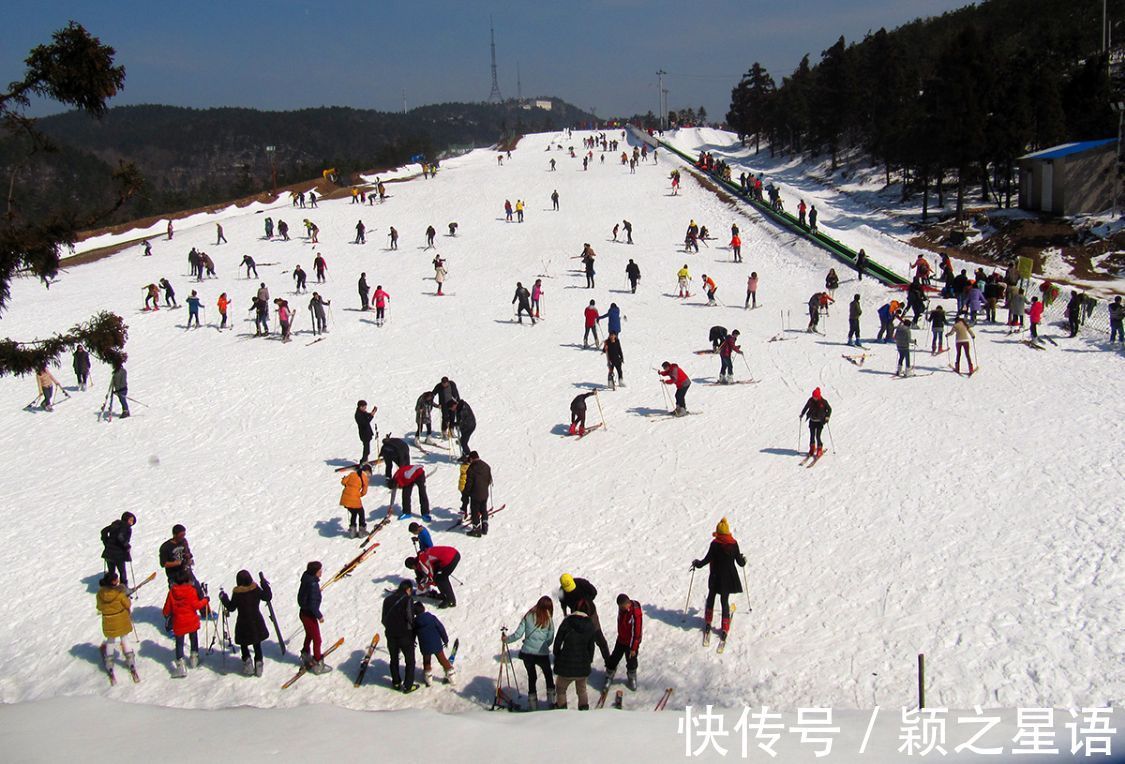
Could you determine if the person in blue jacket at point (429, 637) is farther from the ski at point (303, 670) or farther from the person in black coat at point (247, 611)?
the person in black coat at point (247, 611)

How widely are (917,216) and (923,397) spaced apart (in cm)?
3220

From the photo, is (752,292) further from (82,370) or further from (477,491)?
(82,370)

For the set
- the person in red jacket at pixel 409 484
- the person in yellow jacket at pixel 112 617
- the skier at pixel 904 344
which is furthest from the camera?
the skier at pixel 904 344

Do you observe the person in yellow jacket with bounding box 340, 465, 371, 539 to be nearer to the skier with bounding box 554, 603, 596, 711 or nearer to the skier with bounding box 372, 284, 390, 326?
the skier with bounding box 554, 603, 596, 711

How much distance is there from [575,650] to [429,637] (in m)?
1.67

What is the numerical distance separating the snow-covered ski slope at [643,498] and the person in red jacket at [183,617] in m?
0.31

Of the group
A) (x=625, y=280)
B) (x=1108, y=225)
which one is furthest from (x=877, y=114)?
(x=625, y=280)

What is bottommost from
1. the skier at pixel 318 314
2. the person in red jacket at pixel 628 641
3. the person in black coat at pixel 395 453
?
the person in red jacket at pixel 628 641

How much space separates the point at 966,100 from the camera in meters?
39.1

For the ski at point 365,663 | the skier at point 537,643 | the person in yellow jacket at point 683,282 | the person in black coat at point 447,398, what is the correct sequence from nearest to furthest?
1. the skier at point 537,643
2. the ski at point 365,663
3. the person in black coat at point 447,398
4. the person in yellow jacket at point 683,282

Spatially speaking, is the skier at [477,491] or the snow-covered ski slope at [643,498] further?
the skier at [477,491]

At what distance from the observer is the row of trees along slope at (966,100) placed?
3950 centimetres

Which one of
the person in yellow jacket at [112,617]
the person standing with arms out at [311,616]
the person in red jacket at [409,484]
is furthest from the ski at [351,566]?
the person in yellow jacket at [112,617]

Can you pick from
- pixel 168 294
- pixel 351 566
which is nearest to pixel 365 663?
pixel 351 566
